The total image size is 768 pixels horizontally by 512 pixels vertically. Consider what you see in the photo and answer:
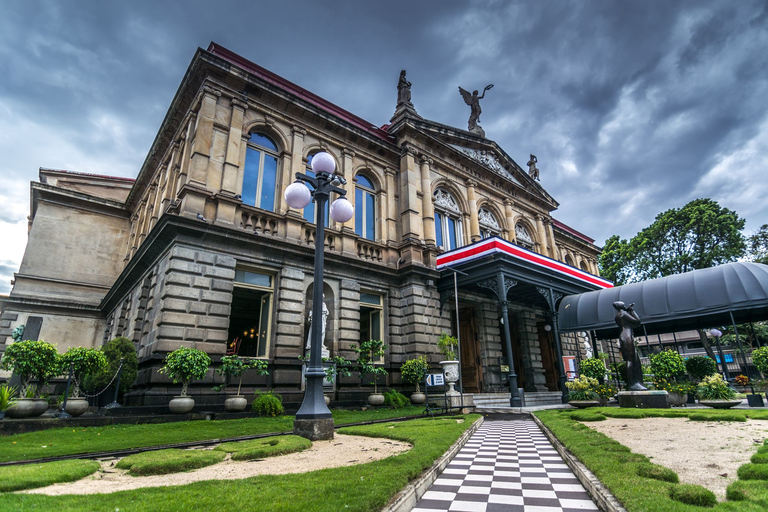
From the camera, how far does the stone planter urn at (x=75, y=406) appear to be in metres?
8.34

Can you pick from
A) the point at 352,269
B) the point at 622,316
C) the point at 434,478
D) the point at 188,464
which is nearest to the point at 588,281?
the point at 622,316

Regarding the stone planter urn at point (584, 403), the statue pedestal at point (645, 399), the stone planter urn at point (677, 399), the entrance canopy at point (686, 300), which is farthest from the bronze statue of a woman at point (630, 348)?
the entrance canopy at point (686, 300)

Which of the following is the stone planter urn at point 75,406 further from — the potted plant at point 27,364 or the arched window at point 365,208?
the arched window at point 365,208

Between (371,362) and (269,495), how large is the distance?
11441 millimetres

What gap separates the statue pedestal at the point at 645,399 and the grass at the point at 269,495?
9.65m

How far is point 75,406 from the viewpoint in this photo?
8.41 m

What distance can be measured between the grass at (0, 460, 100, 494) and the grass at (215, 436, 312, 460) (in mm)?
1580

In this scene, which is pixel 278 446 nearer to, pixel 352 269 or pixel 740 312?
pixel 352 269

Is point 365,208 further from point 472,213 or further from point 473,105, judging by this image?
point 473,105

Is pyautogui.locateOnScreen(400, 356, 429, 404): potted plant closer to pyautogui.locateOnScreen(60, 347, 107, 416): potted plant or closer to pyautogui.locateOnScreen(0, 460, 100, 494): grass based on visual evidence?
pyautogui.locateOnScreen(60, 347, 107, 416): potted plant

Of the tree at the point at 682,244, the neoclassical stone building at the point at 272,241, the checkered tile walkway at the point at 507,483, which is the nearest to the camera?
the checkered tile walkway at the point at 507,483

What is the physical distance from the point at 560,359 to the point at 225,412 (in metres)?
12.6

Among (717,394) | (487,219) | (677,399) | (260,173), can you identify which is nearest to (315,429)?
(260,173)

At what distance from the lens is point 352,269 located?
1554 cm
